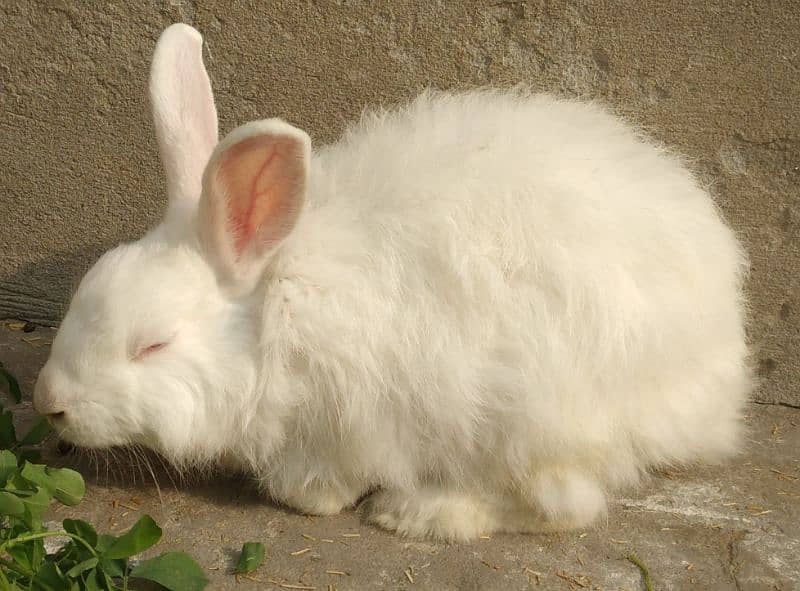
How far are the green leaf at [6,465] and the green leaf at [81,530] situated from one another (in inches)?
9.2

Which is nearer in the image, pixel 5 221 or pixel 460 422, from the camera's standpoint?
pixel 460 422

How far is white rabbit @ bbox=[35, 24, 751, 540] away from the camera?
2498 millimetres

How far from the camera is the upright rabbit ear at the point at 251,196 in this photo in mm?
2379

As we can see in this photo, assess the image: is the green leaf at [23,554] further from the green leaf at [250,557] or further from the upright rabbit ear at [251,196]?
the upright rabbit ear at [251,196]

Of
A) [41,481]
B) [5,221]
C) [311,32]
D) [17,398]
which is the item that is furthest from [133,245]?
[5,221]

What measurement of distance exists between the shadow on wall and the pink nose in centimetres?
132

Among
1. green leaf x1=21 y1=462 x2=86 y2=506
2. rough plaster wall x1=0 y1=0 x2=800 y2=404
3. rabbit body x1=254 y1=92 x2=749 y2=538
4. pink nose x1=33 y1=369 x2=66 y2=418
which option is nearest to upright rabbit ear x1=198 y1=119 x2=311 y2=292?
rabbit body x1=254 y1=92 x2=749 y2=538

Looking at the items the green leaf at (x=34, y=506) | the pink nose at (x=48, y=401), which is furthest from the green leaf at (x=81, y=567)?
the pink nose at (x=48, y=401)

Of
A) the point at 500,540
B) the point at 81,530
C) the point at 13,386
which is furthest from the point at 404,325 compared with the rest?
the point at 13,386

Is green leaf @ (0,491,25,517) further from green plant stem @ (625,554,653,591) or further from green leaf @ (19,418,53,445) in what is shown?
green plant stem @ (625,554,653,591)

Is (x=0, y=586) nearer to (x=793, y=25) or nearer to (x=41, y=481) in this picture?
(x=41, y=481)

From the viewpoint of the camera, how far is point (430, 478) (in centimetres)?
270

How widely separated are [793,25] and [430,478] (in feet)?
6.53

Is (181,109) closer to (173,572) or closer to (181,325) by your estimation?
(181,325)
